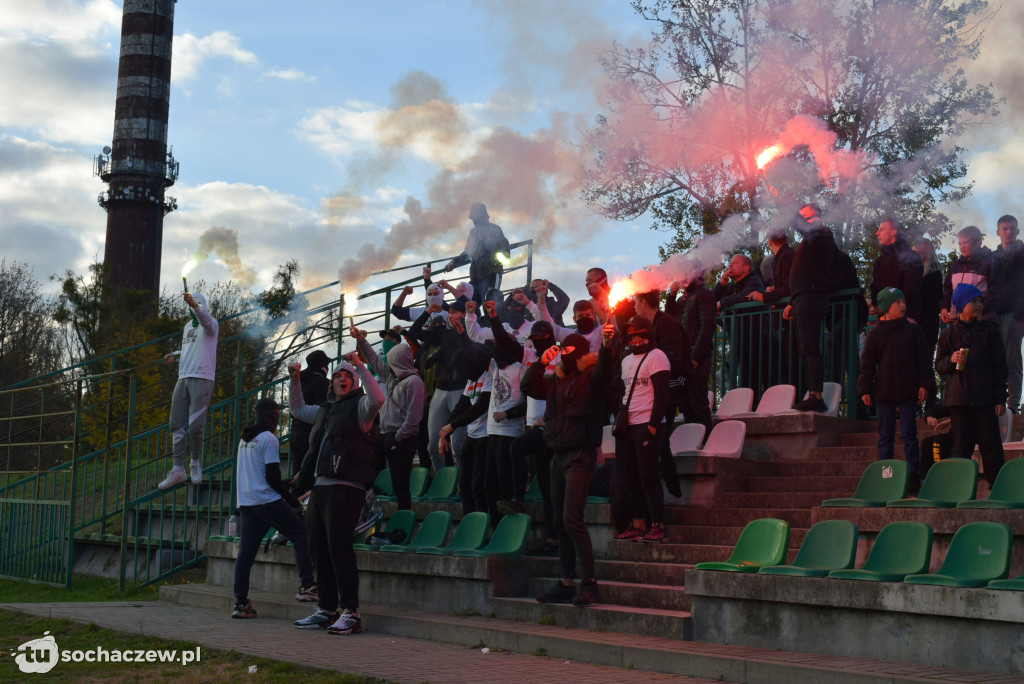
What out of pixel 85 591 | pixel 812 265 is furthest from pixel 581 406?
pixel 85 591

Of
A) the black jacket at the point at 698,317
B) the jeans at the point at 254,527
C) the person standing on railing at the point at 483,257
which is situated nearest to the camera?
the jeans at the point at 254,527

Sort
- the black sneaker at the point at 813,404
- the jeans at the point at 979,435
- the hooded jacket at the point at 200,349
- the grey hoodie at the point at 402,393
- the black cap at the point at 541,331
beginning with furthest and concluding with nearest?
1. the hooded jacket at the point at 200,349
2. the grey hoodie at the point at 402,393
3. the black sneaker at the point at 813,404
4. the black cap at the point at 541,331
5. the jeans at the point at 979,435

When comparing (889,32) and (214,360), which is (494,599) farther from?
(889,32)

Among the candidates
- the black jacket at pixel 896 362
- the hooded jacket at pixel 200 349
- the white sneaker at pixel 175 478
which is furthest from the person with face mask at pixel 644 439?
the white sneaker at pixel 175 478

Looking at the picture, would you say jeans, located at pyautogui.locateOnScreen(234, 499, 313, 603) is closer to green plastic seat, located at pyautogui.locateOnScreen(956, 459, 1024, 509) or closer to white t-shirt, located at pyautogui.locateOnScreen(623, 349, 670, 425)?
white t-shirt, located at pyautogui.locateOnScreen(623, 349, 670, 425)

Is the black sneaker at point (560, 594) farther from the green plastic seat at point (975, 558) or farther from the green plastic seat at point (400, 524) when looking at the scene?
the green plastic seat at point (975, 558)

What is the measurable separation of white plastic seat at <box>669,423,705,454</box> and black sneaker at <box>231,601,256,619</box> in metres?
4.25

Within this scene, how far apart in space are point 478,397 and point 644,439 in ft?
7.01

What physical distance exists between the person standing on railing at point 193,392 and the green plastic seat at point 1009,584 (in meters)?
9.07

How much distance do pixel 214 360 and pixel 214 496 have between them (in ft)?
6.64

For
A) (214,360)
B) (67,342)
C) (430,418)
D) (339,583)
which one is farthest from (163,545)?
(67,342)

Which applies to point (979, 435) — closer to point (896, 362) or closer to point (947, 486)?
point (947, 486)

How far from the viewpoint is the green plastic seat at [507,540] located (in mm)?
9516

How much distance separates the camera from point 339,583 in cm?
923
